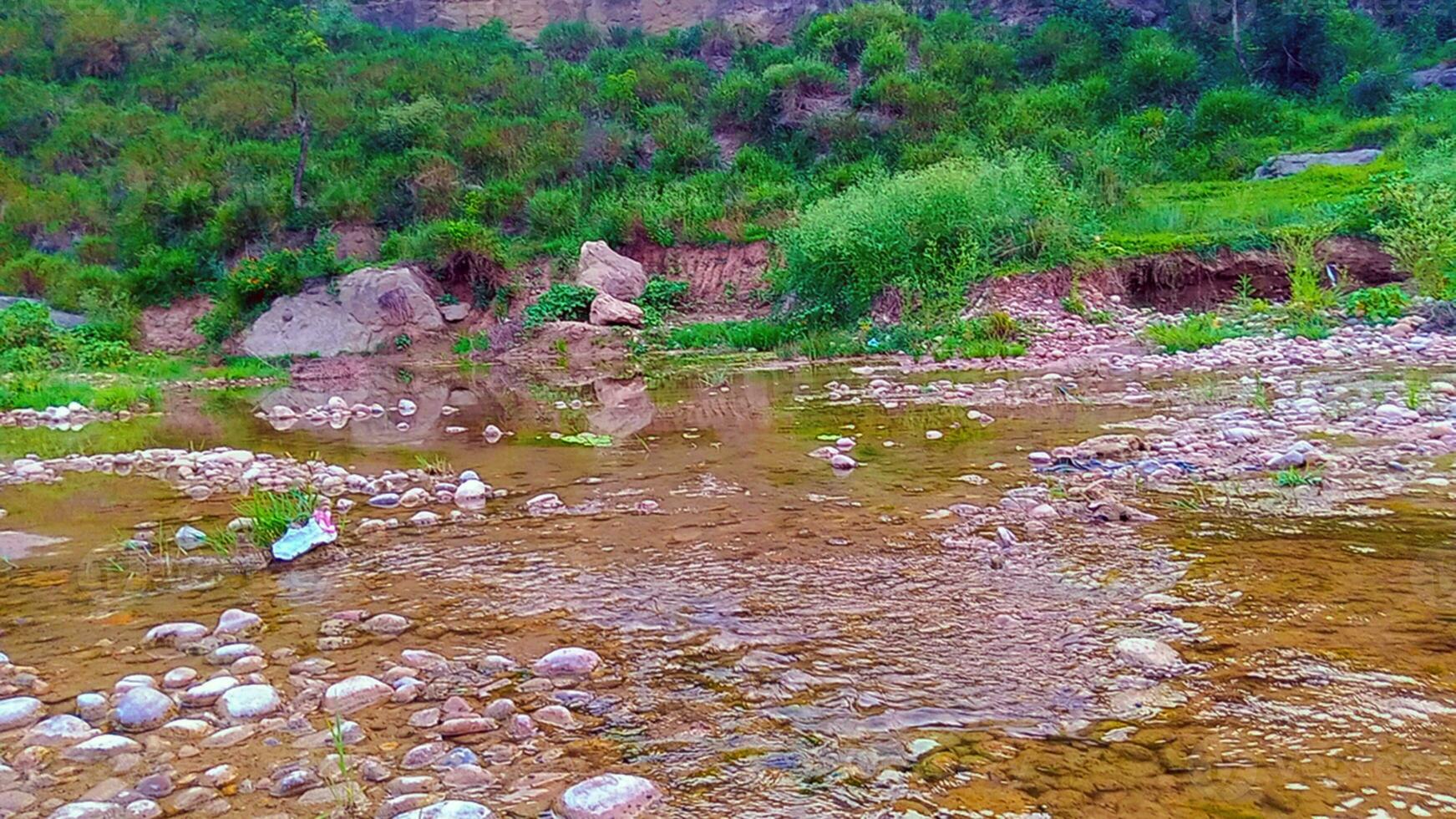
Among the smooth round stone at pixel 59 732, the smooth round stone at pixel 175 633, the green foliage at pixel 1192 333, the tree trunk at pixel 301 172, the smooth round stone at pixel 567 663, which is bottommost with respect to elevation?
the green foliage at pixel 1192 333

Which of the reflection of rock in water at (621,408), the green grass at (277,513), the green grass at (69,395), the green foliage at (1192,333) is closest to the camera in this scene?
the green grass at (277,513)

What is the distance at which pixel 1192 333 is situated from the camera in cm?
1044

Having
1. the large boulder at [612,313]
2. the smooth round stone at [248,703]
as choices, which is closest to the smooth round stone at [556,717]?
the smooth round stone at [248,703]

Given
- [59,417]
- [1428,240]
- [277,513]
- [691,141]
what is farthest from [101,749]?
[691,141]

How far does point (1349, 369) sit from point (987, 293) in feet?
17.4

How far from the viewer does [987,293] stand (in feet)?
41.9

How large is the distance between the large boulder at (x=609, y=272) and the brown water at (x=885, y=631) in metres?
14.0

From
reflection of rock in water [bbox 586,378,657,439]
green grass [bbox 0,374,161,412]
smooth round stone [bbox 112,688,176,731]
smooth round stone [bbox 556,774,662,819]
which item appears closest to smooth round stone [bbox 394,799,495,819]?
smooth round stone [bbox 556,774,662,819]

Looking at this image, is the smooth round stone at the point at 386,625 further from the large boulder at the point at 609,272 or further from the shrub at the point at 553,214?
the shrub at the point at 553,214

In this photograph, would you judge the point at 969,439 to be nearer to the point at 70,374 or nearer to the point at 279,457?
the point at 279,457

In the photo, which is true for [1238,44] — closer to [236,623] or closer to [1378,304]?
[1378,304]

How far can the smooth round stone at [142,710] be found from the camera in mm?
2391

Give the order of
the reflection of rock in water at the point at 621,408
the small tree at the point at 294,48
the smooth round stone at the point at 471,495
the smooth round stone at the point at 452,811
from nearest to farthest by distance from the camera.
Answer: the smooth round stone at the point at 452,811 < the smooth round stone at the point at 471,495 < the reflection of rock in water at the point at 621,408 < the small tree at the point at 294,48

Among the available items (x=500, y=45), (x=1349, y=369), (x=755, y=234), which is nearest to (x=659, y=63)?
(x=500, y=45)
